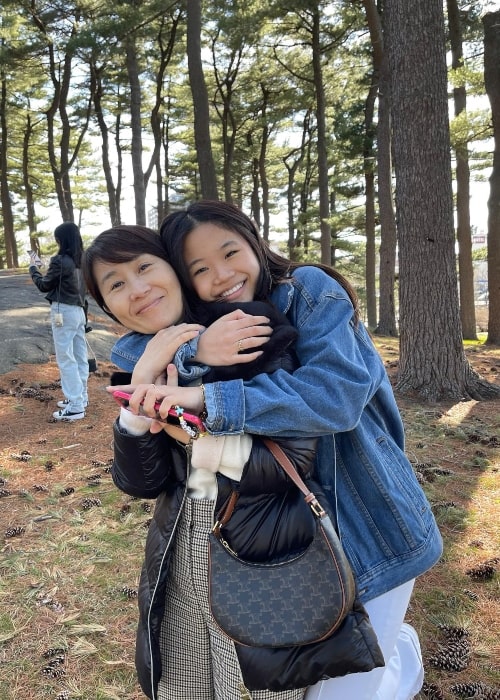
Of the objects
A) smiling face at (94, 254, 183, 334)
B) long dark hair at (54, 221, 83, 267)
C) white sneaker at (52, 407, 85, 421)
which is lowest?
white sneaker at (52, 407, 85, 421)

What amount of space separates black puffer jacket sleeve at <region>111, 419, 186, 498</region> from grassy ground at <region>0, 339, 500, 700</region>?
54.7 inches

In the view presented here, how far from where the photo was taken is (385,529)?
47.8 inches

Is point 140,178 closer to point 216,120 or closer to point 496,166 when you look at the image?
point 496,166

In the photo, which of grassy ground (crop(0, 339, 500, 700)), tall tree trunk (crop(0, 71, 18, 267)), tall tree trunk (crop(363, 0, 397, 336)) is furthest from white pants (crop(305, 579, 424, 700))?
tall tree trunk (crop(0, 71, 18, 267))

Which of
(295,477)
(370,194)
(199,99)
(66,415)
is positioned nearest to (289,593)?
(295,477)

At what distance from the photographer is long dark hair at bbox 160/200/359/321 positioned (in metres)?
1.33

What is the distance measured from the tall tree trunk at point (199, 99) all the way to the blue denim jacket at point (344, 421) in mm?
8642

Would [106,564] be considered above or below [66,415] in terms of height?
below

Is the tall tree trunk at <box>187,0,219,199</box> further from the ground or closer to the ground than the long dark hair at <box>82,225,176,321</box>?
further from the ground

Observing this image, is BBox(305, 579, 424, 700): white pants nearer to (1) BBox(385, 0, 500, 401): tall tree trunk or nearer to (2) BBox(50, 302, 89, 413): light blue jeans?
(1) BBox(385, 0, 500, 401): tall tree trunk

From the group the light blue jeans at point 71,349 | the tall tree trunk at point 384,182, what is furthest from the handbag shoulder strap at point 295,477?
the tall tree trunk at point 384,182

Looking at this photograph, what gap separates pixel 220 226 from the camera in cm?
133

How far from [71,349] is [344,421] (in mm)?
5086

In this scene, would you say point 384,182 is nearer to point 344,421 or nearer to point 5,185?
point 344,421
